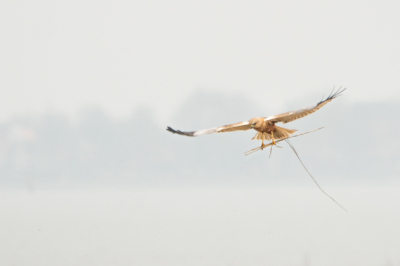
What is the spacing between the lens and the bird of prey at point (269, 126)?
696 centimetres

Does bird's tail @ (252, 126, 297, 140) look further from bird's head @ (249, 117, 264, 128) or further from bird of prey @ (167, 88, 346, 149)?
bird's head @ (249, 117, 264, 128)

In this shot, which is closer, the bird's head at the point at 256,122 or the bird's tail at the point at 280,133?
the bird's head at the point at 256,122

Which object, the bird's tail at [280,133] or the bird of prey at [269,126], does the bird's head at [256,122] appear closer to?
the bird of prey at [269,126]

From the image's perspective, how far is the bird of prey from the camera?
6.96 meters

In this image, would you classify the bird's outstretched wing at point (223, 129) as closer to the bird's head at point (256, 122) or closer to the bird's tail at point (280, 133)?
the bird's head at point (256, 122)

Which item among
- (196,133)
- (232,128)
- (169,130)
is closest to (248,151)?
(232,128)

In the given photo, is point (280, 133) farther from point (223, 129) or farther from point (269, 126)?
point (223, 129)

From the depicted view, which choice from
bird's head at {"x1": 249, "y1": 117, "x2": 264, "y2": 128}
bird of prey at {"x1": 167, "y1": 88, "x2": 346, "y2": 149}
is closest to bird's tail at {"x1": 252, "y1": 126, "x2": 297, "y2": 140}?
bird of prey at {"x1": 167, "y1": 88, "x2": 346, "y2": 149}

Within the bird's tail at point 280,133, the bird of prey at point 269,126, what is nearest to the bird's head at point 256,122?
the bird of prey at point 269,126

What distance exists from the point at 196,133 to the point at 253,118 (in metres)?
1.17

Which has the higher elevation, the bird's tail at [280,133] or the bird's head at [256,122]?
the bird's head at [256,122]

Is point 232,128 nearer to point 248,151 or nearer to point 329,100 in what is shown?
point 248,151

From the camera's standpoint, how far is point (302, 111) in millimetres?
6934

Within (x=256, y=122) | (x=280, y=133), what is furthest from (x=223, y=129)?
(x=280, y=133)
